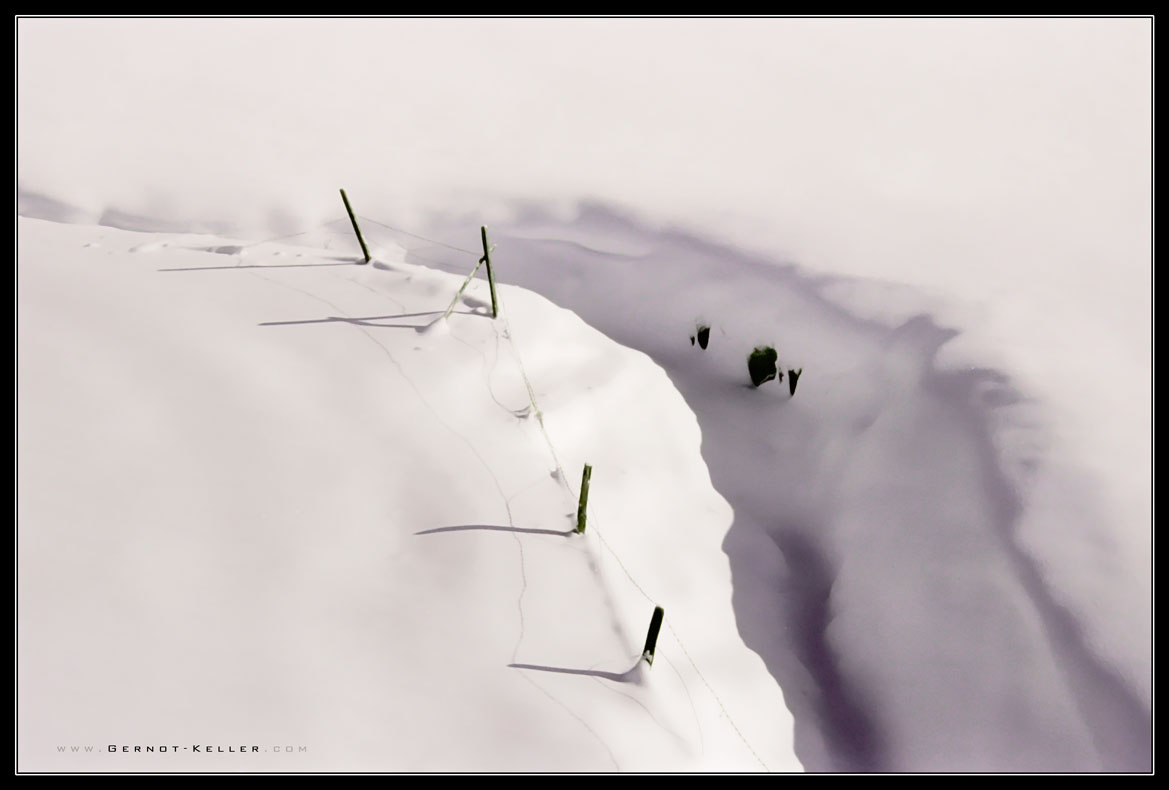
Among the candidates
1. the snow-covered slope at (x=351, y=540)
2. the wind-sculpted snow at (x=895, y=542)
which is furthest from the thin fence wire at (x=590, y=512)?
the wind-sculpted snow at (x=895, y=542)

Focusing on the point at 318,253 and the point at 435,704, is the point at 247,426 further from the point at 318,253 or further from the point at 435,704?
the point at 318,253

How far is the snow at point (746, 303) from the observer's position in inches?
191

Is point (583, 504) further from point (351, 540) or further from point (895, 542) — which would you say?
point (895, 542)

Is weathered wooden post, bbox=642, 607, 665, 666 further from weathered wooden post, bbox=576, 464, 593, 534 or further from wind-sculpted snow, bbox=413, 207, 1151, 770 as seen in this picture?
wind-sculpted snow, bbox=413, 207, 1151, 770

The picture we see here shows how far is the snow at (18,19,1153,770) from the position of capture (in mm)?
4852

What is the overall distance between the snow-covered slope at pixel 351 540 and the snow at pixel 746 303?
0.05m

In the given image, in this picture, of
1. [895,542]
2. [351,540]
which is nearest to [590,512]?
→ [351,540]

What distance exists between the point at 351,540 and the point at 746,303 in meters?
5.30

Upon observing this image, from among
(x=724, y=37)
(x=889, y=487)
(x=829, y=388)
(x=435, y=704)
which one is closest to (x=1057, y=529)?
(x=889, y=487)

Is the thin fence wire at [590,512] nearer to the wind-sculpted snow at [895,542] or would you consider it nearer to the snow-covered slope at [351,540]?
the snow-covered slope at [351,540]

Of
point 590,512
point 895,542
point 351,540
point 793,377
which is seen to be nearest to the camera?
point 351,540

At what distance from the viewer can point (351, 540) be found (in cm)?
477

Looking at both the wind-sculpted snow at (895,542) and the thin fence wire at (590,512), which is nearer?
the wind-sculpted snow at (895,542)

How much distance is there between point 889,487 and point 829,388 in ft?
5.48
